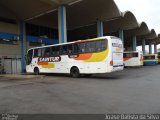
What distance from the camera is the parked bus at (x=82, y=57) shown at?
15.0 m

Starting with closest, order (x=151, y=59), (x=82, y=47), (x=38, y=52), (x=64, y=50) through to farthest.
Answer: (x=82, y=47) → (x=64, y=50) → (x=38, y=52) → (x=151, y=59)

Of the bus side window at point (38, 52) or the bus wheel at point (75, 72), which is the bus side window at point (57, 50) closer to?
the bus wheel at point (75, 72)

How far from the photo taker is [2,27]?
26359 mm

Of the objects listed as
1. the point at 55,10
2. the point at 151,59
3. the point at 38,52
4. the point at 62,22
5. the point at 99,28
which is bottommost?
the point at 151,59

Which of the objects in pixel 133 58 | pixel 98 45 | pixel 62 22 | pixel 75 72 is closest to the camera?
pixel 98 45

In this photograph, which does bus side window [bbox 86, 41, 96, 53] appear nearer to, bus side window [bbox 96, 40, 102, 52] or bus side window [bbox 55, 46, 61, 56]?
bus side window [bbox 96, 40, 102, 52]

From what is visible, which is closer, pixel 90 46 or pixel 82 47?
pixel 90 46

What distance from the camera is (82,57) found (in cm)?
1641

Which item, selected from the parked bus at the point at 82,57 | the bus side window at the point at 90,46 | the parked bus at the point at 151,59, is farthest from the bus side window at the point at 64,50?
the parked bus at the point at 151,59

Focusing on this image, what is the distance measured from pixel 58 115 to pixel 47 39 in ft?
92.5

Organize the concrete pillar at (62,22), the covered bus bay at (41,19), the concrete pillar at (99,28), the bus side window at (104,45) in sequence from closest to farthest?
1. the bus side window at (104,45)
2. the concrete pillar at (62,22)
3. the covered bus bay at (41,19)
4. the concrete pillar at (99,28)

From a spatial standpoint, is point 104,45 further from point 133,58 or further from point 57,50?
point 133,58

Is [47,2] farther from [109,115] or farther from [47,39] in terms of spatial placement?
[109,115]

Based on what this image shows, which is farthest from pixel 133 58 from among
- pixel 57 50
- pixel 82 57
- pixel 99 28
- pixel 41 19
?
pixel 82 57
